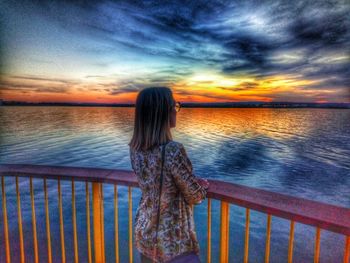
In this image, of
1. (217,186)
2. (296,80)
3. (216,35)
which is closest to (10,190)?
(217,186)

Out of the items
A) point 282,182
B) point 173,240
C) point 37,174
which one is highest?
point 37,174

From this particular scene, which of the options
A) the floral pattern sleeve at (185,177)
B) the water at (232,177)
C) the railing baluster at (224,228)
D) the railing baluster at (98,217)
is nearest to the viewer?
the floral pattern sleeve at (185,177)

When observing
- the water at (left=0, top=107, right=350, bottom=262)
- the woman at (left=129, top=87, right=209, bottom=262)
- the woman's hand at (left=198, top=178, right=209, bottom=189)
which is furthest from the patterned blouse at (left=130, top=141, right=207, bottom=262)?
the water at (left=0, top=107, right=350, bottom=262)

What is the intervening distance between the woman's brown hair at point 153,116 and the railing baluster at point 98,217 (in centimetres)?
94

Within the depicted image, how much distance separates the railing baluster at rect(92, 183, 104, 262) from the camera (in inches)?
71.8

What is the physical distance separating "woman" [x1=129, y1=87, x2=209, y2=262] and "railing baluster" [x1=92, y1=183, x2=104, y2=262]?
80 cm

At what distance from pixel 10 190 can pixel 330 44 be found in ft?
82.4

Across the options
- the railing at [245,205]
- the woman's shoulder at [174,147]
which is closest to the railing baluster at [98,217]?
the railing at [245,205]

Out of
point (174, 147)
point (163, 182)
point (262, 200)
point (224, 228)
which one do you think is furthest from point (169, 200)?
point (224, 228)

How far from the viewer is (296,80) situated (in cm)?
4462

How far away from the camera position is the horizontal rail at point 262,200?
102 centimetres

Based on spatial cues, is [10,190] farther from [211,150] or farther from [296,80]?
[296,80]

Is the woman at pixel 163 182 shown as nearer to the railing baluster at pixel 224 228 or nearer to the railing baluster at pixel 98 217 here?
the railing baluster at pixel 224 228

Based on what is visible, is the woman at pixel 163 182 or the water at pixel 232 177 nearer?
the woman at pixel 163 182
